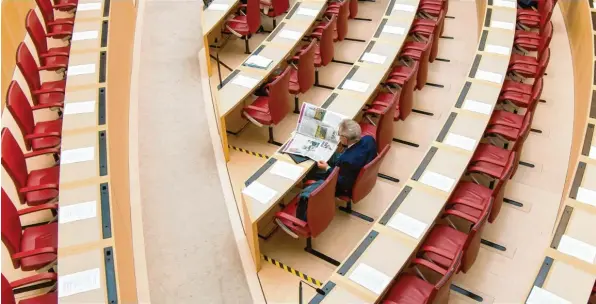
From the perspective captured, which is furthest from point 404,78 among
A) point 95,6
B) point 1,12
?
point 1,12

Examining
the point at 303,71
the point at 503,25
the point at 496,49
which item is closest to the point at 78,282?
the point at 303,71

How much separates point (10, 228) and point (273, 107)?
2080 mm

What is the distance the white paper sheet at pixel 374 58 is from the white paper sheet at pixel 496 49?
37.1 inches

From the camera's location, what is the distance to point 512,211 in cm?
380

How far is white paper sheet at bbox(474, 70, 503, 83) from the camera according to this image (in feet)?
13.7

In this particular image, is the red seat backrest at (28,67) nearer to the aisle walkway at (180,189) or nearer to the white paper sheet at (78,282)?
the aisle walkway at (180,189)

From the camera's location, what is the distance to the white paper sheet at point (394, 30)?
16.2 ft

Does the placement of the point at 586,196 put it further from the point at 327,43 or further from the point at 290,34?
the point at 290,34

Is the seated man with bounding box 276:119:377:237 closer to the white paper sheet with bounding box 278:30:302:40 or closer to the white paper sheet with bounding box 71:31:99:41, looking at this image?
the white paper sheet with bounding box 278:30:302:40

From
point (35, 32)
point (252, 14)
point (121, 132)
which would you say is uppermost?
point (35, 32)

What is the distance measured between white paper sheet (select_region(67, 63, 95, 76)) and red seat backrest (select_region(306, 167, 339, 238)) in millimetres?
2262

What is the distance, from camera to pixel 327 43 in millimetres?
5031

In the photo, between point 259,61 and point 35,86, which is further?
point 259,61

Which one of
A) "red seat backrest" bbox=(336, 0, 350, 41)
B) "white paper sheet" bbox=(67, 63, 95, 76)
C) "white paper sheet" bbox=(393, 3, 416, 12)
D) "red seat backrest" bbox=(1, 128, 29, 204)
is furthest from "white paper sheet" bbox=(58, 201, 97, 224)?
"white paper sheet" bbox=(393, 3, 416, 12)
